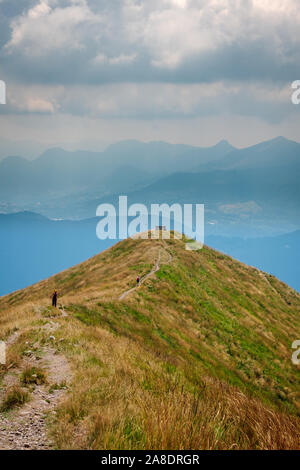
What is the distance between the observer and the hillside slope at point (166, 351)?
18.3ft

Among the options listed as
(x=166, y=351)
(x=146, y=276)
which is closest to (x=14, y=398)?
(x=166, y=351)

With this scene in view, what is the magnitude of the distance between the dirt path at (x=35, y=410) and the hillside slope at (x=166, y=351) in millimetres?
152

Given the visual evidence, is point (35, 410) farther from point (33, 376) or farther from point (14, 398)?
point (33, 376)

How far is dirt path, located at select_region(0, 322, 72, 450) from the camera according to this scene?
5594 mm

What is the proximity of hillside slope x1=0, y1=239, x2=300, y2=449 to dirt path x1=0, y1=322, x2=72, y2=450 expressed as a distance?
0.15m

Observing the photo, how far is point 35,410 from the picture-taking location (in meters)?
6.91

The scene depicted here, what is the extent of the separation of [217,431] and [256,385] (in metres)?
22.2

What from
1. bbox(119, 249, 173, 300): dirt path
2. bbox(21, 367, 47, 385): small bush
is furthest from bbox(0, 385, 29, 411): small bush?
bbox(119, 249, 173, 300): dirt path

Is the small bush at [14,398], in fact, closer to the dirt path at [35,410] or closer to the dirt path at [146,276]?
the dirt path at [35,410]

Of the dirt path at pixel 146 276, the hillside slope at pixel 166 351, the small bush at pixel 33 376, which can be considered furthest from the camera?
the dirt path at pixel 146 276

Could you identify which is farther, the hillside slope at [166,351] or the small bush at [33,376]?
the small bush at [33,376]

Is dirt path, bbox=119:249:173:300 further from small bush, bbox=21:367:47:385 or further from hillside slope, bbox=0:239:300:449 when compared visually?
small bush, bbox=21:367:47:385

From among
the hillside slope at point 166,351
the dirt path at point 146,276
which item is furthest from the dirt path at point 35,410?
the dirt path at point 146,276

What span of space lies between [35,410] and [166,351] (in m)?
12.5
